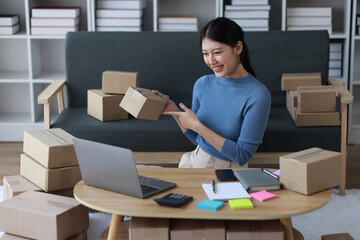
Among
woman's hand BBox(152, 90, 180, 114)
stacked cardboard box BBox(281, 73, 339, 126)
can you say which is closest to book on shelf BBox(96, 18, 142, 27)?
stacked cardboard box BBox(281, 73, 339, 126)

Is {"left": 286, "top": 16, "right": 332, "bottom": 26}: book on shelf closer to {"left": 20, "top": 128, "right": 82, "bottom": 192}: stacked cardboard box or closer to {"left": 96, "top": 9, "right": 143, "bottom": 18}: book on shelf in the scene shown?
{"left": 96, "top": 9, "right": 143, "bottom": 18}: book on shelf

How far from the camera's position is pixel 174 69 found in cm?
370

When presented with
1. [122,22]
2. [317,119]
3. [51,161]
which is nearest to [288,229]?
[51,161]

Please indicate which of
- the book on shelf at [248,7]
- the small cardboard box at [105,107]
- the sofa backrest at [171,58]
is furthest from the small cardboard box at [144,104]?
the book on shelf at [248,7]

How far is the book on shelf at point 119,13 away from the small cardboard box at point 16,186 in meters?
1.66

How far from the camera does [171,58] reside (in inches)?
146

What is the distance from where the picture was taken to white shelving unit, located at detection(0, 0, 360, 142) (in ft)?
13.7

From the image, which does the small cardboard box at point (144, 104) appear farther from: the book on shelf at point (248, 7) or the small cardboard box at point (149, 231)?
the book on shelf at point (248, 7)

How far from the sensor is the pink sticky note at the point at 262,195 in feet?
6.41

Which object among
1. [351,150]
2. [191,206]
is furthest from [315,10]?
[191,206]

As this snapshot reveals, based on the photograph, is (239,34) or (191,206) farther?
(239,34)

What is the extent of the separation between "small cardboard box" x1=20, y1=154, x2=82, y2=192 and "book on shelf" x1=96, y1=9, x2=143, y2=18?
5.46ft

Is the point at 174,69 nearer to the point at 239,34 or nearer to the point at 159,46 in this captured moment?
the point at 159,46

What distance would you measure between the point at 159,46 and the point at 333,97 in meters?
1.13
